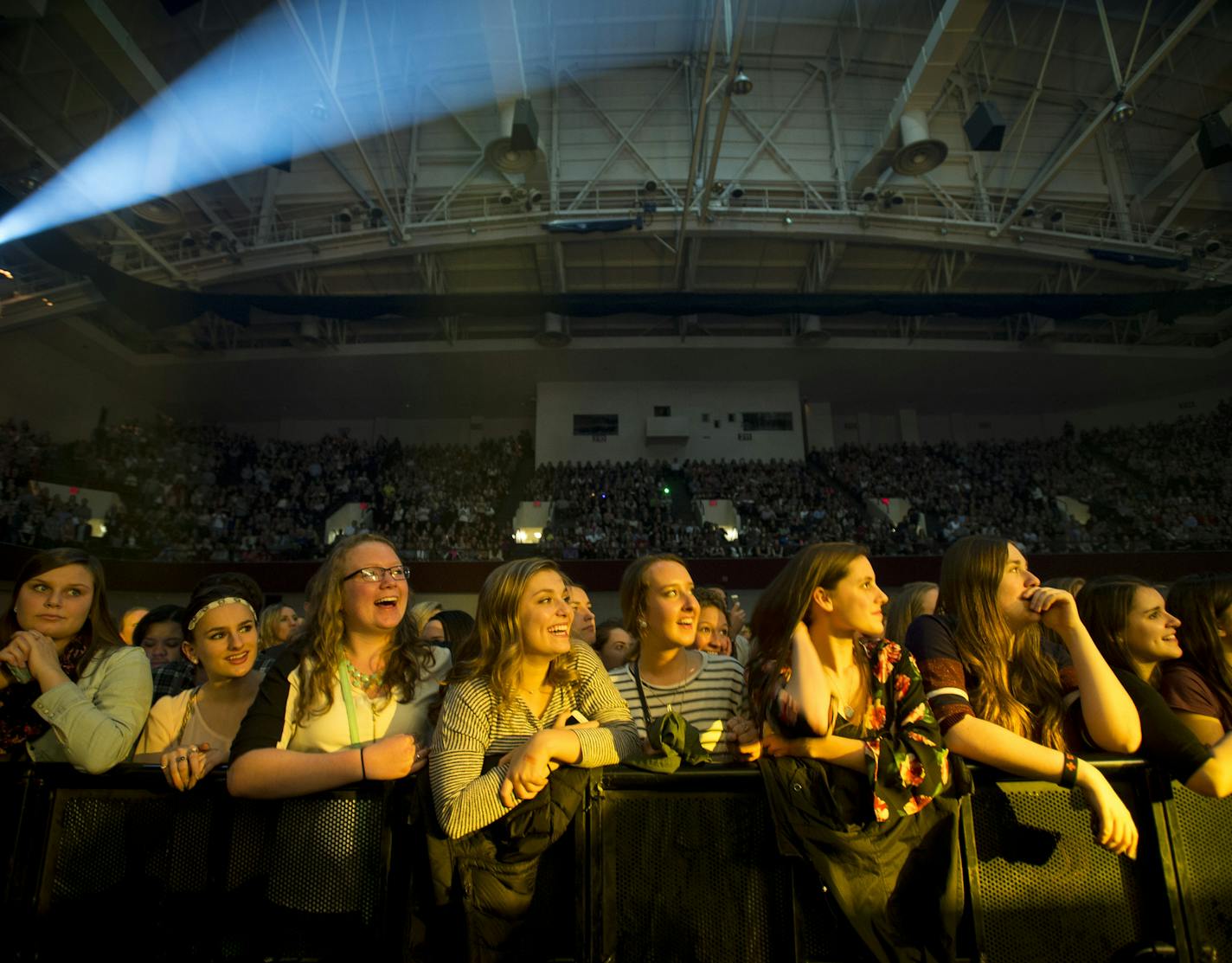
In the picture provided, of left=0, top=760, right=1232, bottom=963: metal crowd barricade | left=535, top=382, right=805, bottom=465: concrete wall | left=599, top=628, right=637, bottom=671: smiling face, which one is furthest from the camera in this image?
left=535, top=382, right=805, bottom=465: concrete wall

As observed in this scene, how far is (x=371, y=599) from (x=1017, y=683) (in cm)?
211

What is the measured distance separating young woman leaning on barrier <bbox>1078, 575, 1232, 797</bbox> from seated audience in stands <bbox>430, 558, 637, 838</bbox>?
1533mm

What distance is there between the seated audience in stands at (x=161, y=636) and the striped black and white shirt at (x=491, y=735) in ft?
8.25

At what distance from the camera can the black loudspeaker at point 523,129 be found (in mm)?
12297

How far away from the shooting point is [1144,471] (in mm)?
20281

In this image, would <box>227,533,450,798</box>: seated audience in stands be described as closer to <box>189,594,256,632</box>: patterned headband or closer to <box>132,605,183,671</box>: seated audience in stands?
<box>189,594,256,632</box>: patterned headband

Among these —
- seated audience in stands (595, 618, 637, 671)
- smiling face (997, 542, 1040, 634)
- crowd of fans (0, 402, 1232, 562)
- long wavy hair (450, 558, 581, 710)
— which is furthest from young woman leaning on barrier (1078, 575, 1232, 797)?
crowd of fans (0, 402, 1232, 562)

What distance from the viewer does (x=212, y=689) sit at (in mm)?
2186

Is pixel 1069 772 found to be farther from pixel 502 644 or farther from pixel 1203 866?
pixel 502 644

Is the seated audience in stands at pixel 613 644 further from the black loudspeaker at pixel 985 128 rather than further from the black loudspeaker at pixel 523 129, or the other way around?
the black loudspeaker at pixel 985 128

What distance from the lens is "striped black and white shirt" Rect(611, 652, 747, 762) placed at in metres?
2.11

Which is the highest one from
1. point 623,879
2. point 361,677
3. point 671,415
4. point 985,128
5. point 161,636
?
point 985,128

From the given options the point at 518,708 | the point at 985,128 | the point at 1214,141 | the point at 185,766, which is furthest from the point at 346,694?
the point at 1214,141

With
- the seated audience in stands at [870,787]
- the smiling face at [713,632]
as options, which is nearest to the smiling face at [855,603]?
the seated audience in stands at [870,787]
